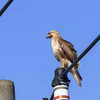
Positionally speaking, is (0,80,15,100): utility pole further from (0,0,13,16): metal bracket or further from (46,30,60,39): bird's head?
(46,30,60,39): bird's head

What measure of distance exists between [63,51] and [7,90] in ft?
15.4

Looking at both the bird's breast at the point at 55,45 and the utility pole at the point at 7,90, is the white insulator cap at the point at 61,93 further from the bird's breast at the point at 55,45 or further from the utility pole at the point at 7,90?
the bird's breast at the point at 55,45

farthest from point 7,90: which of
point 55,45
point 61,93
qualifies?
point 55,45

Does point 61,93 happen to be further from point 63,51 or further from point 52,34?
point 52,34

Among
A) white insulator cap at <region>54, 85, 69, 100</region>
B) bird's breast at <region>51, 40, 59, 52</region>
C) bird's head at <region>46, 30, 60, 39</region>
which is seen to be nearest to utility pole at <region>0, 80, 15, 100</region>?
white insulator cap at <region>54, 85, 69, 100</region>

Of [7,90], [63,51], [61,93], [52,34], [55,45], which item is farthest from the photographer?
[52,34]

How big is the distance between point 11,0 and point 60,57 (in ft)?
18.7

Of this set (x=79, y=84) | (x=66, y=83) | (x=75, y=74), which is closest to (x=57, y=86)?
(x=66, y=83)

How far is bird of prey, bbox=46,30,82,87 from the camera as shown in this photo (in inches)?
409

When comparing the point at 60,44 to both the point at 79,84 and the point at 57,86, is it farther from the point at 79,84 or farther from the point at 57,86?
the point at 57,86

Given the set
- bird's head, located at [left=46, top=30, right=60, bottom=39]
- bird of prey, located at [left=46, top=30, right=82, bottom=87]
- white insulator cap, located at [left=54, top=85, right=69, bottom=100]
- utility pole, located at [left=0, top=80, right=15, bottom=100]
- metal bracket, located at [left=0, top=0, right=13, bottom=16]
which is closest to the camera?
white insulator cap, located at [left=54, top=85, right=69, bottom=100]

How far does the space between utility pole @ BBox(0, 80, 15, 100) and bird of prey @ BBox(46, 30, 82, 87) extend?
3.94 meters

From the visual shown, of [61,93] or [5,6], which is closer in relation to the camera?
[61,93]

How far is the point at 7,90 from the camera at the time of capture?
621 centimetres
